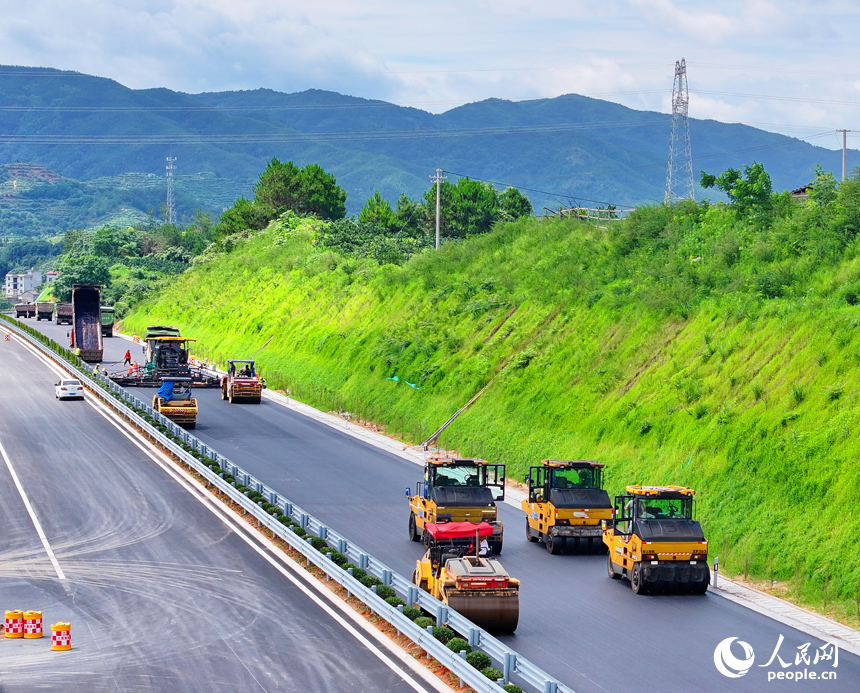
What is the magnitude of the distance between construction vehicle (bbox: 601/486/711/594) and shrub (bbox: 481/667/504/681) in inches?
304

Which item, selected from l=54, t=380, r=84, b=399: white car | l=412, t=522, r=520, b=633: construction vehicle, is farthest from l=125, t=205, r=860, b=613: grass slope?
l=54, t=380, r=84, b=399: white car

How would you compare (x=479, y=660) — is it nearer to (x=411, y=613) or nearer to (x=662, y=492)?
(x=411, y=613)

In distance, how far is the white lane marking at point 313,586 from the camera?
64.5 feet

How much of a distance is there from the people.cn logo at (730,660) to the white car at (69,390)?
152 ft

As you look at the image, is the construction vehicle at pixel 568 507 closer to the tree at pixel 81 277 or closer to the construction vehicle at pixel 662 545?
the construction vehicle at pixel 662 545

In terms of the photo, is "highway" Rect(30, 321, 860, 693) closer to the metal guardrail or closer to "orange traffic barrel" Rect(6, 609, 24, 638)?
the metal guardrail

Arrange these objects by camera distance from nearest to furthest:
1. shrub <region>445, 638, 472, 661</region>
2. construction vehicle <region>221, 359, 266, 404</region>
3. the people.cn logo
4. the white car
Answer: shrub <region>445, 638, 472, 661</region>, the people.cn logo, construction vehicle <region>221, 359, 266, 404</region>, the white car

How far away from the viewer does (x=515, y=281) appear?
2430 inches

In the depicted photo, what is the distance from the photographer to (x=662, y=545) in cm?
2492

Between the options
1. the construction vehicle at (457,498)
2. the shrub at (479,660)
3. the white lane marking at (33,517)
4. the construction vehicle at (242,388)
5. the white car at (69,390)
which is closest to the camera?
the shrub at (479,660)

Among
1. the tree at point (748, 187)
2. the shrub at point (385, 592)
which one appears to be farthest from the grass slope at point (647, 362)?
the shrub at point (385, 592)

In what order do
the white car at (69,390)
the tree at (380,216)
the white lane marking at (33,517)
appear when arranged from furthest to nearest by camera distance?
1. the tree at (380,216)
2. the white car at (69,390)
3. the white lane marking at (33,517)

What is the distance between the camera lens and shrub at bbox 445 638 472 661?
19188 millimetres

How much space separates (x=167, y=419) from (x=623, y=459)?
21.4 metres
